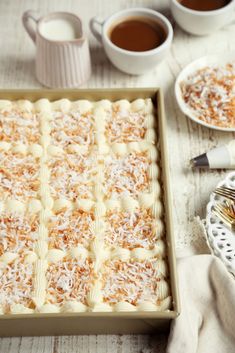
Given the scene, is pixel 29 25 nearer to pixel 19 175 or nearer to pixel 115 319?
pixel 19 175

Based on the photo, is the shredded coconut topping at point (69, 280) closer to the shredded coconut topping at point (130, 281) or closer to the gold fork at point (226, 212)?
the shredded coconut topping at point (130, 281)

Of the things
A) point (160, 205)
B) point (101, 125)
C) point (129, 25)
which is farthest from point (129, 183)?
point (129, 25)

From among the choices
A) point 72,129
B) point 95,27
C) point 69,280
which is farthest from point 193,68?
point 69,280

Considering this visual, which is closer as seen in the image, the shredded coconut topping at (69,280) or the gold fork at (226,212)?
the shredded coconut topping at (69,280)

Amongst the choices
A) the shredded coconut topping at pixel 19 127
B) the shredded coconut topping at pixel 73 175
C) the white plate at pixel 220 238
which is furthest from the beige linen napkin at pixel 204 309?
the shredded coconut topping at pixel 19 127

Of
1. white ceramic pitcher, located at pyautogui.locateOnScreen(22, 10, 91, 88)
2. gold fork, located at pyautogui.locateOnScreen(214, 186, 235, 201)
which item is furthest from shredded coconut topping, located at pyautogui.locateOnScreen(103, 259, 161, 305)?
white ceramic pitcher, located at pyautogui.locateOnScreen(22, 10, 91, 88)

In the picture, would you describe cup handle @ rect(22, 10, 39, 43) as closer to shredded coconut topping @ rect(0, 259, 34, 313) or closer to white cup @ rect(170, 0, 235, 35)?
white cup @ rect(170, 0, 235, 35)
